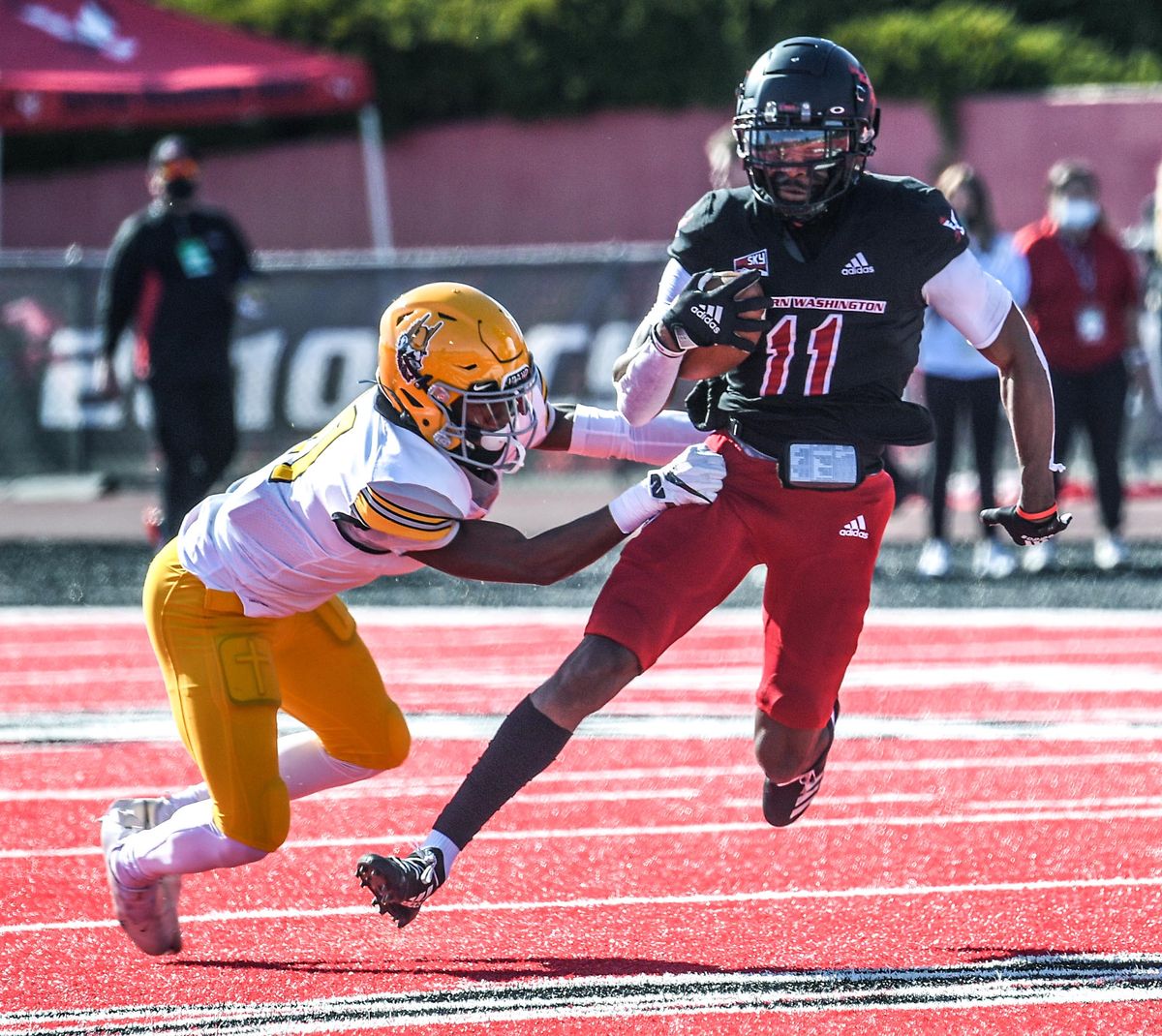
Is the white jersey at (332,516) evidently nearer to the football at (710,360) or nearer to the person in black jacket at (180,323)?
the football at (710,360)

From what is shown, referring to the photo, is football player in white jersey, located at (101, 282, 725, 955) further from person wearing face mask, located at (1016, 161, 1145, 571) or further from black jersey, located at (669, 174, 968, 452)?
person wearing face mask, located at (1016, 161, 1145, 571)

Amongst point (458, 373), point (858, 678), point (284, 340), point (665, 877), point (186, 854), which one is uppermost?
point (458, 373)

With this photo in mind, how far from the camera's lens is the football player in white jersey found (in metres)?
4.33

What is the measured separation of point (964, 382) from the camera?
31.9ft

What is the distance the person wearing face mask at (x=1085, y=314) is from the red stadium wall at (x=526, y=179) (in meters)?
8.78

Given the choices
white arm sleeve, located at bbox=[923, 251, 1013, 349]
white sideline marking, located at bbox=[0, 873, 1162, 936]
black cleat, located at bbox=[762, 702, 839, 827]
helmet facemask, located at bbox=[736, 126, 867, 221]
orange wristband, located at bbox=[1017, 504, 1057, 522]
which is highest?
helmet facemask, located at bbox=[736, 126, 867, 221]

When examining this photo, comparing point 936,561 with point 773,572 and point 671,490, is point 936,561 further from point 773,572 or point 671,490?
point 671,490

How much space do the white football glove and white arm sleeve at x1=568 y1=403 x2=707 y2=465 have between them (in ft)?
1.17

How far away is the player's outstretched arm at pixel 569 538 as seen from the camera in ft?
14.4

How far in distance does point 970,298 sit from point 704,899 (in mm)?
1551

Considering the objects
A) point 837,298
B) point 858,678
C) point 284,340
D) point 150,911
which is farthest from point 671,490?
point 284,340

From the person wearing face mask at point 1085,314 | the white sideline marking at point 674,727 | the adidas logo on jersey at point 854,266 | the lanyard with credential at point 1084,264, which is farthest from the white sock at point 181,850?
the lanyard with credential at point 1084,264

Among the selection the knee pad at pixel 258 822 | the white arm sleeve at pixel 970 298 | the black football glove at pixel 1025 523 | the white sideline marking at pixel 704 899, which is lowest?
the white sideline marking at pixel 704 899

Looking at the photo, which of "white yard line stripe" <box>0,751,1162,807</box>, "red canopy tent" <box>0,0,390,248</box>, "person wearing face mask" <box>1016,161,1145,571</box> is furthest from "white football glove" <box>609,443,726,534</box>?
"red canopy tent" <box>0,0,390,248</box>
